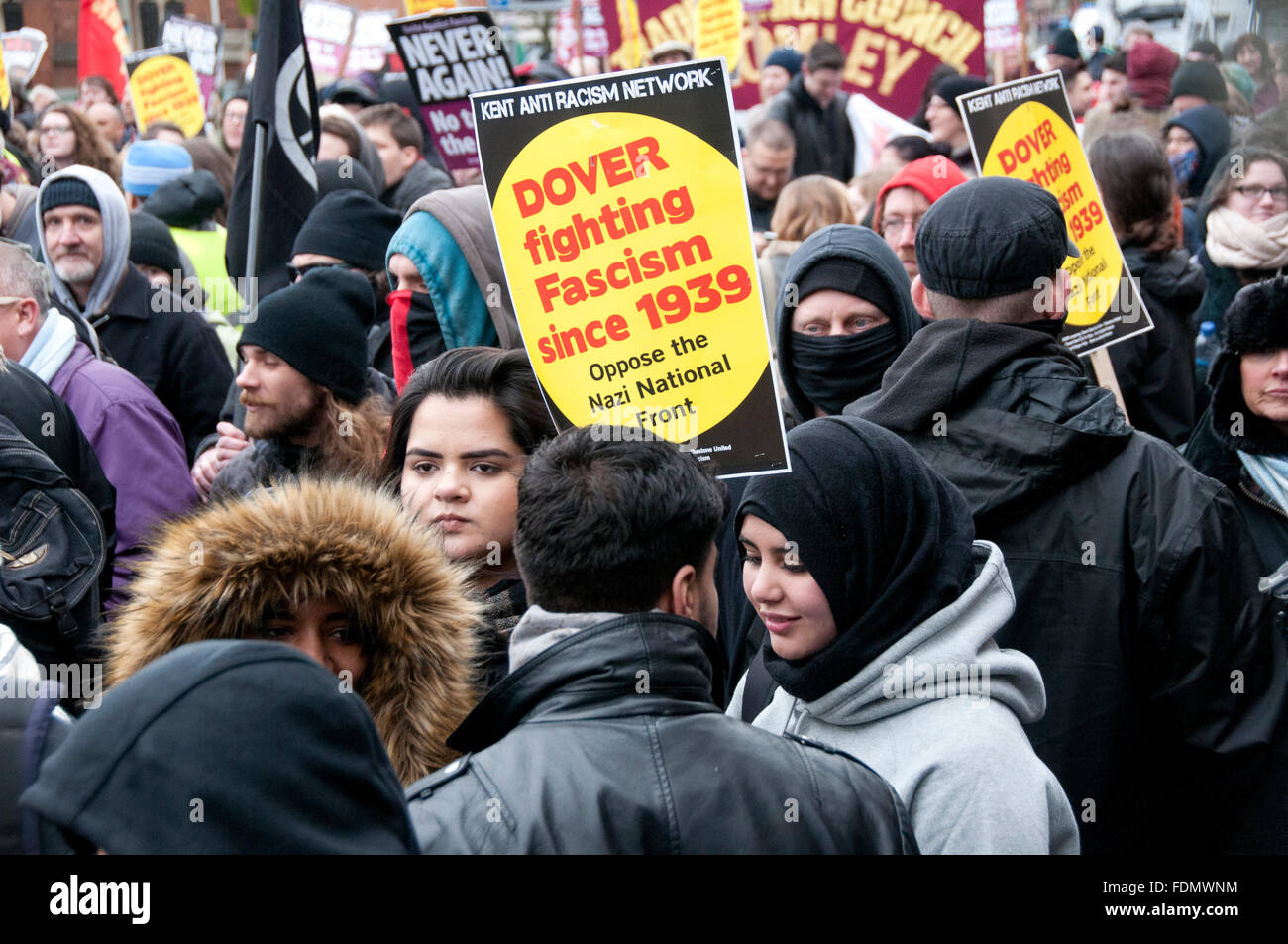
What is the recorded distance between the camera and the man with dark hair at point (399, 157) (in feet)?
27.2

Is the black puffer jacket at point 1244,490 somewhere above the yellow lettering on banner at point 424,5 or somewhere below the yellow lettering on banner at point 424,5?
below

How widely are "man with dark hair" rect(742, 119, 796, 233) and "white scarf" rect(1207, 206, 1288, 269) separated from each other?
2.59 meters

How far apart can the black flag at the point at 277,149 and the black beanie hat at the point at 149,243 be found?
3.41ft

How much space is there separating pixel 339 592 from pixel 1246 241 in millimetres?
4924

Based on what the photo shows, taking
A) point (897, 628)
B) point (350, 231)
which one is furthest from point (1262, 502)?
point (350, 231)

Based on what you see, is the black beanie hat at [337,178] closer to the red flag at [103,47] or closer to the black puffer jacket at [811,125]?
the black puffer jacket at [811,125]

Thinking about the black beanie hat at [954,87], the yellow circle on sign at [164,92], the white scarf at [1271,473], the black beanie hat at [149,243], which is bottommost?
the white scarf at [1271,473]

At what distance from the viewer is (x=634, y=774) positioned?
1947 millimetres

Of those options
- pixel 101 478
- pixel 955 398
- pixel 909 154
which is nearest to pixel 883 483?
pixel 955 398

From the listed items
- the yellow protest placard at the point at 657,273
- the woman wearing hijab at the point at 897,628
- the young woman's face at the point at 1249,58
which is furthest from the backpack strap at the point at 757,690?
the young woman's face at the point at 1249,58

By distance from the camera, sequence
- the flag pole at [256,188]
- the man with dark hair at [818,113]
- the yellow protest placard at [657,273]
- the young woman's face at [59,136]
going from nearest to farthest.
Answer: the yellow protest placard at [657,273], the flag pole at [256,188], the young woman's face at [59,136], the man with dark hair at [818,113]

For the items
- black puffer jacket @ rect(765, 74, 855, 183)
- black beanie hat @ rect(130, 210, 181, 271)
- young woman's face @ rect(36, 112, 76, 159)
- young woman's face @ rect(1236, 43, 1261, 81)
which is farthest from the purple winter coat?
young woman's face @ rect(1236, 43, 1261, 81)
